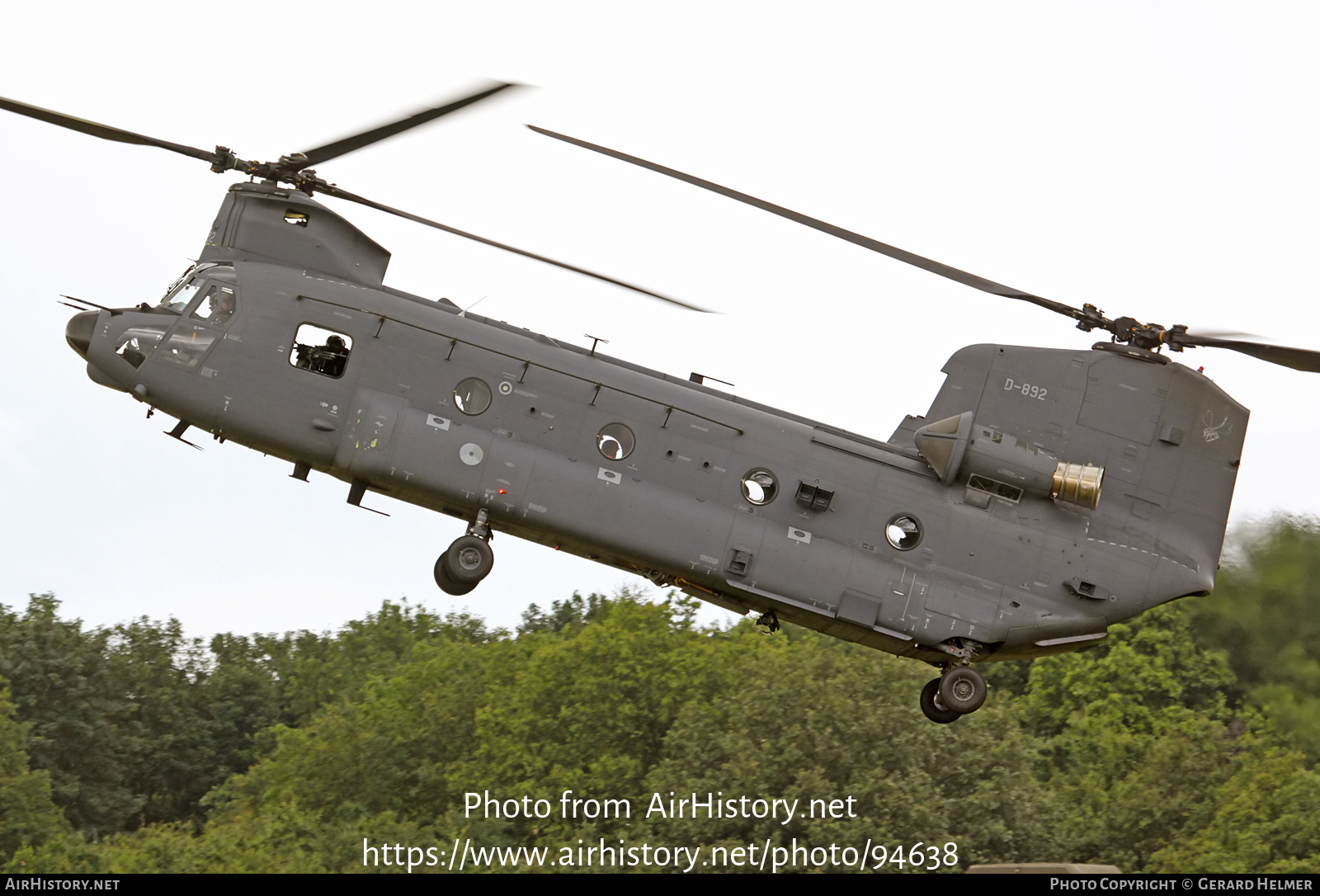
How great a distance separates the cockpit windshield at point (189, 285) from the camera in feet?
68.4

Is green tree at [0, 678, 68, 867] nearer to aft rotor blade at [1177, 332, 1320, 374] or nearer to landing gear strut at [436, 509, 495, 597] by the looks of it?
landing gear strut at [436, 509, 495, 597]

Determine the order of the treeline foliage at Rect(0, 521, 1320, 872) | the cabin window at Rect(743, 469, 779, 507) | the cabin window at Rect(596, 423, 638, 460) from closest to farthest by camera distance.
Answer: the cabin window at Rect(596, 423, 638, 460) < the cabin window at Rect(743, 469, 779, 507) < the treeline foliage at Rect(0, 521, 1320, 872)

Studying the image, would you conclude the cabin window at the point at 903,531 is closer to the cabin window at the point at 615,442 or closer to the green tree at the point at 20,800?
the cabin window at the point at 615,442

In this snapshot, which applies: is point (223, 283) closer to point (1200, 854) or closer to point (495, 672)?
point (1200, 854)

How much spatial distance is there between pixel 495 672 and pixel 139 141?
4255cm

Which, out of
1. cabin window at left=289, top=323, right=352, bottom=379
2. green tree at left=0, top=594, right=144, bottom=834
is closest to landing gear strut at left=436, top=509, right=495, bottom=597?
cabin window at left=289, top=323, right=352, bottom=379

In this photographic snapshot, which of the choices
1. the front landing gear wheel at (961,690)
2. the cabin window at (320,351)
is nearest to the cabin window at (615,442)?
the cabin window at (320,351)

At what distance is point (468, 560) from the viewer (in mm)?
20422

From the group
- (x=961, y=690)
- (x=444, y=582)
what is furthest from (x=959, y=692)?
(x=444, y=582)

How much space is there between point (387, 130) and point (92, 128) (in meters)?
3.70

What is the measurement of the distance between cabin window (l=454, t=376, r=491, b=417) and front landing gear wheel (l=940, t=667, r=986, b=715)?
688cm

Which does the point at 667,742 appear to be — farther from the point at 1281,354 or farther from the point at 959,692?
the point at 1281,354

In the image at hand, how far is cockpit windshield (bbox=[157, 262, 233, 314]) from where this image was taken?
20.9 m

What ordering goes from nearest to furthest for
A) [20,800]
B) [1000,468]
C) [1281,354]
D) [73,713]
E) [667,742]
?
[1281,354] → [1000,468] → [667,742] → [20,800] → [73,713]
